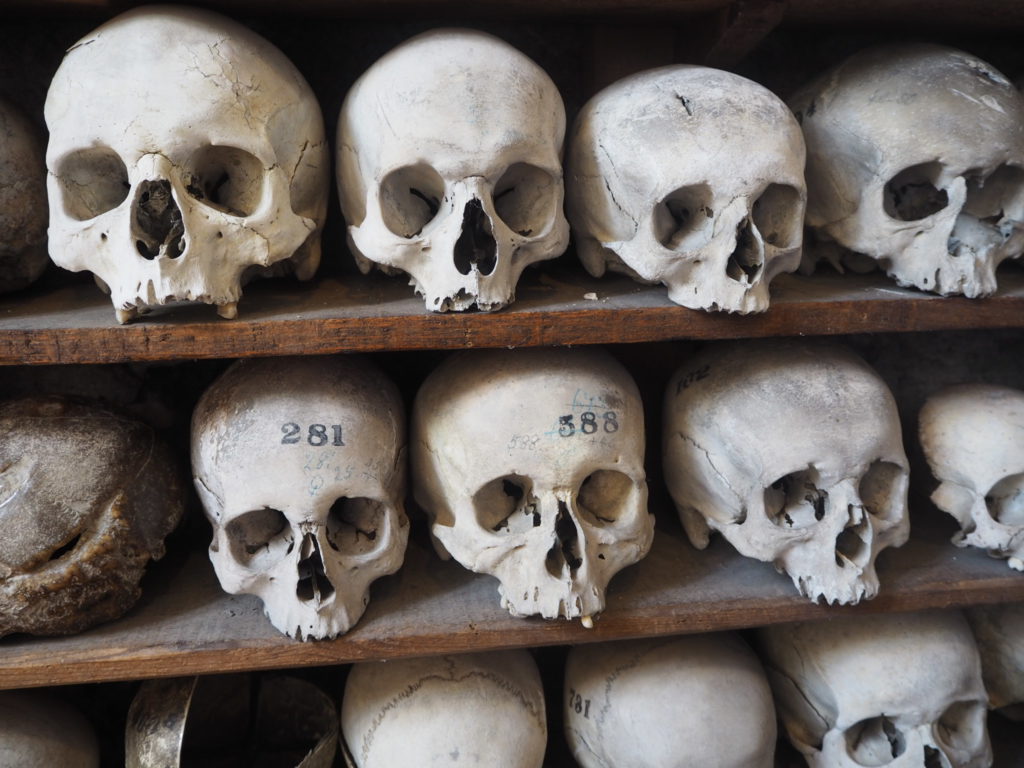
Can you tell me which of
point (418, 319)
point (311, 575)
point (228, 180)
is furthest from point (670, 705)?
point (228, 180)

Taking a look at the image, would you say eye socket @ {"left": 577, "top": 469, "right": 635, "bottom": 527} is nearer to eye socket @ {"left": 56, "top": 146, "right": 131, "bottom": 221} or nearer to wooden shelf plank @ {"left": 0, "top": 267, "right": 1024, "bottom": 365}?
wooden shelf plank @ {"left": 0, "top": 267, "right": 1024, "bottom": 365}

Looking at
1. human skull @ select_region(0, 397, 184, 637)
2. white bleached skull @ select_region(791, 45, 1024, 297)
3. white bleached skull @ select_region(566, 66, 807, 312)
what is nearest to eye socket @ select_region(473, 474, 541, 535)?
white bleached skull @ select_region(566, 66, 807, 312)

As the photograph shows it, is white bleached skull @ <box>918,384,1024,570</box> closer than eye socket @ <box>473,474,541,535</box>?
No

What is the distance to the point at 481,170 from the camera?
95cm

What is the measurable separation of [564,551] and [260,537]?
43 centimetres

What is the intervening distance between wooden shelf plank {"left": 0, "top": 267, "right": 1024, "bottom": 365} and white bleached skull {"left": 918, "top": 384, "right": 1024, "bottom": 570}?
19 cm

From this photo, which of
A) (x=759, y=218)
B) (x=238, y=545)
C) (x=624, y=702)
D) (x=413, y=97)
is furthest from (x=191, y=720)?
(x=759, y=218)

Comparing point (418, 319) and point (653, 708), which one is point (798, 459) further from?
point (418, 319)

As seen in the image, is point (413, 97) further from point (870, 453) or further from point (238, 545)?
point (870, 453)

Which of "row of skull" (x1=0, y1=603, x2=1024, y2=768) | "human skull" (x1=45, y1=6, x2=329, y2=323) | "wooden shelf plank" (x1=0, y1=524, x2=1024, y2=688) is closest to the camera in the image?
"human skull" (x1=45, y1=6, x2=329, y2=323)

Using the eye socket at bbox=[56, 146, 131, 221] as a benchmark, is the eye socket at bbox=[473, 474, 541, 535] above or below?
below

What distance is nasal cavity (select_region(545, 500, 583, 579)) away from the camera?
1.01 metres

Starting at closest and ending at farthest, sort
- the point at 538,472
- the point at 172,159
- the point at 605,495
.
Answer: the point at 172,159 < the point at 538,472 < the point at 605,495

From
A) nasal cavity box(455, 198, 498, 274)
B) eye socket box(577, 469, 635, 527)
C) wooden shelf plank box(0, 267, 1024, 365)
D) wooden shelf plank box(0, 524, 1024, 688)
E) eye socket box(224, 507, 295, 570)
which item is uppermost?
nasal cavity box(455, 198, 498, 274)
